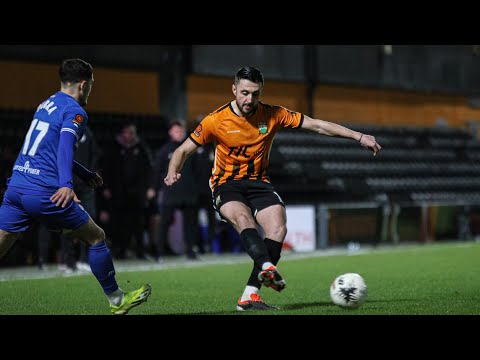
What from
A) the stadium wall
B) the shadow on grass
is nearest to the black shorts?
the shadow on grass

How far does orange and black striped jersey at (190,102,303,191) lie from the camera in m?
7.73

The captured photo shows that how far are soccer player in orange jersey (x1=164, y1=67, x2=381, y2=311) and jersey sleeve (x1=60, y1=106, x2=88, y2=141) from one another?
3.90 ft

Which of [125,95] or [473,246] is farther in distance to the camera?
[125,95]

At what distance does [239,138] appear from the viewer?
7.73 meters

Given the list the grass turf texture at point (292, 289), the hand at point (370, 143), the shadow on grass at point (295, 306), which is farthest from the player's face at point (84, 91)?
the hand at point (370, 143)

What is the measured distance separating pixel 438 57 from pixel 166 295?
1980cm

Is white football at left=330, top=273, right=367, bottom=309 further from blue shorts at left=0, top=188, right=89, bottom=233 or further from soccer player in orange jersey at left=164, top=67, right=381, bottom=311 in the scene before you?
blue shorts at left=0, top=188, right=89, bottom=233

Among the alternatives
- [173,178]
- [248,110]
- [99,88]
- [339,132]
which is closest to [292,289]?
[339,132]

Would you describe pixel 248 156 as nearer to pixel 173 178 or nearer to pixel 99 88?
pixel 173 178

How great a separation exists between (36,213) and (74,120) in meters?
0.74

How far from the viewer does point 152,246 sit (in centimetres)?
1678

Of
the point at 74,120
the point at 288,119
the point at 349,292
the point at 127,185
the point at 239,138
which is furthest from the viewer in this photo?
the point at 127,185

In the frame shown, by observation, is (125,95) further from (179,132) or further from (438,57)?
(438,57)
